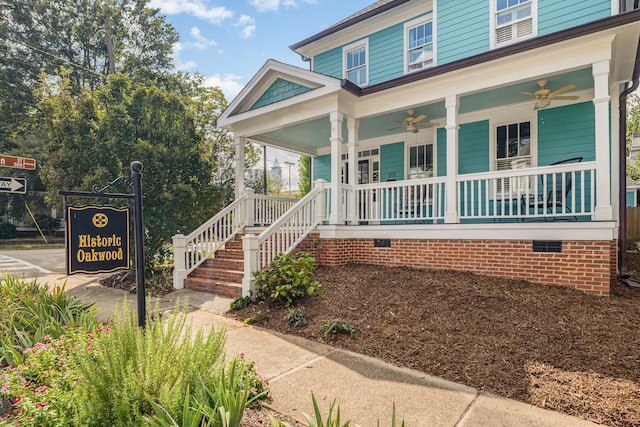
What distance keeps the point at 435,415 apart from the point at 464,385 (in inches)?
26.3

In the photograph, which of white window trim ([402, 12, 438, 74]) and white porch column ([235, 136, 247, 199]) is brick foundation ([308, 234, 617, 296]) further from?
white window trim ([402, 12, 438, 74])

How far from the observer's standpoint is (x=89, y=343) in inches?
117

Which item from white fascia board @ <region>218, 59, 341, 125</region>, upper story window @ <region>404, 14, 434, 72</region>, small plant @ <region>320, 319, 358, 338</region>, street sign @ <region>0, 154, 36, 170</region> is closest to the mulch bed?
small plant @ <region>320, 319, 358, 338</region>

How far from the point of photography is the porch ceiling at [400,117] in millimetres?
6898

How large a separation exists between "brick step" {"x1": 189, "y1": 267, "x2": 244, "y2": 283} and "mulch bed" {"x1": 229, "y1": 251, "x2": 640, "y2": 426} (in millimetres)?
1335

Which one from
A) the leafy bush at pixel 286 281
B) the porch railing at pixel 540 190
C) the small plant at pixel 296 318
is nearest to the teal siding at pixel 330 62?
the porch railing at pixel 540 190

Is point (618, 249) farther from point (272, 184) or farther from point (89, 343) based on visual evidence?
point (272, 184)

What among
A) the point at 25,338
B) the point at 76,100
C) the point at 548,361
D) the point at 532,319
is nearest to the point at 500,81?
the point at 532,319

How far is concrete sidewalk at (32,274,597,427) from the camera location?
2719mm

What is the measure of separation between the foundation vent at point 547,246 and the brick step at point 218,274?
17.1ft

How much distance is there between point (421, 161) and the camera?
9891 millimetres

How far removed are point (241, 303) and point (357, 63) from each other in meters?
8.24

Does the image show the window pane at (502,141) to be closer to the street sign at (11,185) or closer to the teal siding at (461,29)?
the teal siding at (461,29)

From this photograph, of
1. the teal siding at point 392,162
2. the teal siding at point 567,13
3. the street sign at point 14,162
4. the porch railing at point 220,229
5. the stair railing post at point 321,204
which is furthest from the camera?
the teal siding at point 392,162
